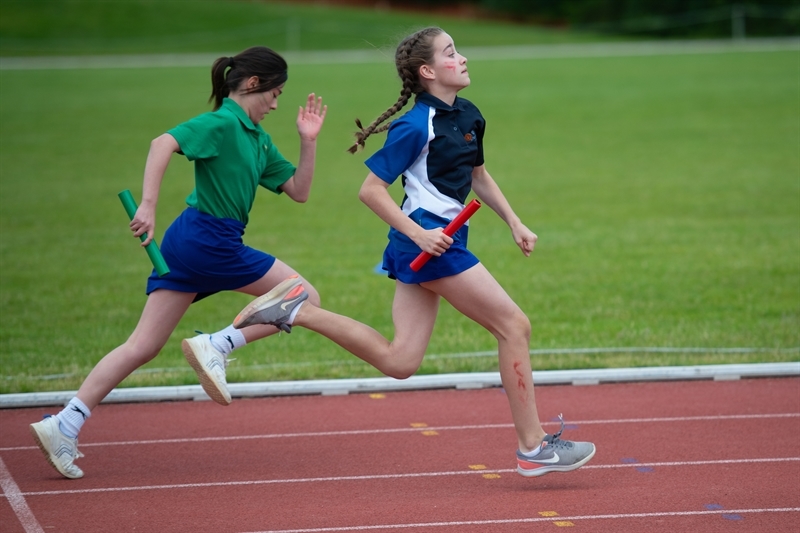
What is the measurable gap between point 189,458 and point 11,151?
17.5 meters

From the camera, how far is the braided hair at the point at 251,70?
5.19m

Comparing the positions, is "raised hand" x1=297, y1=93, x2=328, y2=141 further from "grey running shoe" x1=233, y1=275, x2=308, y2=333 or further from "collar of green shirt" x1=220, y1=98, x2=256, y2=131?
"grey running shoe" x1=233, y1=275, x2=308, y2=333

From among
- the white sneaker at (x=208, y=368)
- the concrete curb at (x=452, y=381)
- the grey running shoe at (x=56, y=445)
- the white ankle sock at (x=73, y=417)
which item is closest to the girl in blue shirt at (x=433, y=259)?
the white sneaker at (x=208, y=368)

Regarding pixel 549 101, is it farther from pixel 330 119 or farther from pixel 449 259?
pixel 449 259

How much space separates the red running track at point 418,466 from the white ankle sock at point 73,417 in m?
0.26

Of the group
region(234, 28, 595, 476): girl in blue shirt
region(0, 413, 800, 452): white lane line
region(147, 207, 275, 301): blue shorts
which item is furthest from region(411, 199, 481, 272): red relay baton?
region(0, 413, 800, 452): white lane line

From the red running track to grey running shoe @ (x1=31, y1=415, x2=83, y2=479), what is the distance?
9cm

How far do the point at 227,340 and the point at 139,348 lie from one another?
1.42 ft

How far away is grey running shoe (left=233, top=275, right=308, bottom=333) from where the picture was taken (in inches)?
194

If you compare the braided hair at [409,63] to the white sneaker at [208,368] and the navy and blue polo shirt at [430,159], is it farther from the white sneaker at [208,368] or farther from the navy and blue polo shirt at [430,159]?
the white sneaker at [208,368]

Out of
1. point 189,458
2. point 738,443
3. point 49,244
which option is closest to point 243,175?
point 189,458

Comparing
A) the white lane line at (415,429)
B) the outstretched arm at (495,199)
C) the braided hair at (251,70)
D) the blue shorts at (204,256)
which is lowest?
the white lane line at (415,429)

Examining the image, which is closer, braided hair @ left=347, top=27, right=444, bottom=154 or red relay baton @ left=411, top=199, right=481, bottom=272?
red relay baton @ left=411, top=199, right=481, bottom=272

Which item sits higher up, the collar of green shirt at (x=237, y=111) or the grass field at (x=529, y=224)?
the collar of green shirt at (x=237, y=111)
